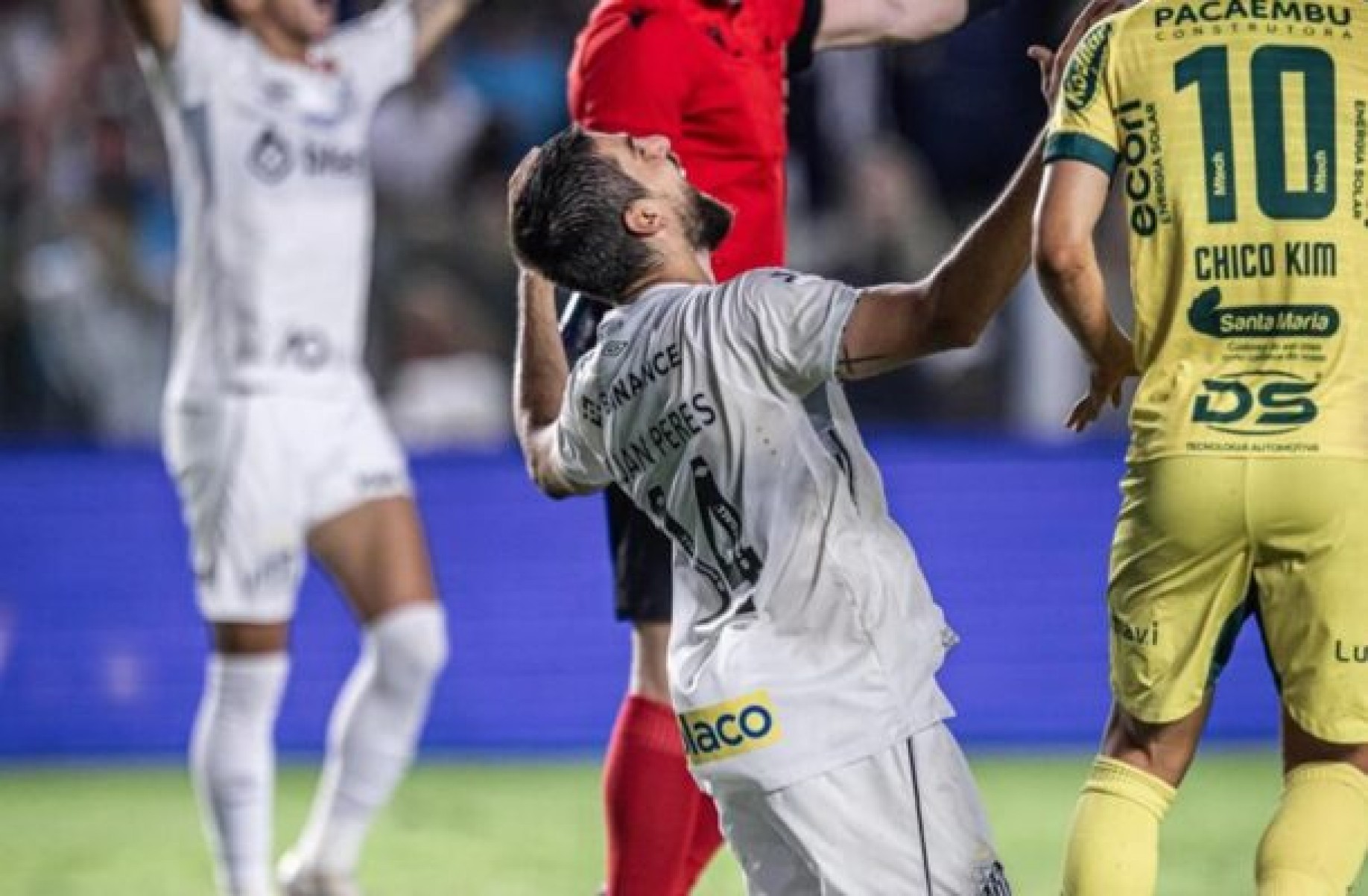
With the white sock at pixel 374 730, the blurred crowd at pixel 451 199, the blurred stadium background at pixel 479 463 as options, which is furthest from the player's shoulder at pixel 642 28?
the blurred crowd at pixel 451 199

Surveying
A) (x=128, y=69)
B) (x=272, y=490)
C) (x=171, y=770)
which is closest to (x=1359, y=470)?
(x=272, y=490)

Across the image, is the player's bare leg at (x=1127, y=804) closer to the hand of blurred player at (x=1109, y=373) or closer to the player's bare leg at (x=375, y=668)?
the hand of blurred player at (x=1109, y=373)

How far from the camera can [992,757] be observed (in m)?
9.45

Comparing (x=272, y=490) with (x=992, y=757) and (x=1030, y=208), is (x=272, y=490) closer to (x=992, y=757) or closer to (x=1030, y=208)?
(x=1030, y=208)

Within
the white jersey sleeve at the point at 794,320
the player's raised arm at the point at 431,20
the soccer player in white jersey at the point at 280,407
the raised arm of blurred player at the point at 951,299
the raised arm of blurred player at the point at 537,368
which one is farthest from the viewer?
the player's raised arm at the point at 431,20

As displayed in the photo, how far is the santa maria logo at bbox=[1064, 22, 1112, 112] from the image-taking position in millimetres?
4113

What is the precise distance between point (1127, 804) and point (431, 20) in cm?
347

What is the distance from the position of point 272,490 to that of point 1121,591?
280cm

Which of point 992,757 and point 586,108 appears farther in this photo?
point 992,757

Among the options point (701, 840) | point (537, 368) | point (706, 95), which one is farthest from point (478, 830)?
point (537, 368)

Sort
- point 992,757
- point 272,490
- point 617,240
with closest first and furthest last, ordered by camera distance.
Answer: point 617,240
point 272,490
point 992,757

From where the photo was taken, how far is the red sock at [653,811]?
480cm

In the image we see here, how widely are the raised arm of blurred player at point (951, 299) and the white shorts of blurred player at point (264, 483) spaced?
116 inches

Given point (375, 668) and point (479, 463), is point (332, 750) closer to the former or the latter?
point (375, 668)
